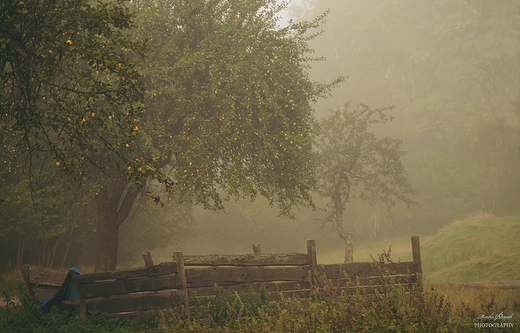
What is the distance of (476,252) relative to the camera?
95.6 ft

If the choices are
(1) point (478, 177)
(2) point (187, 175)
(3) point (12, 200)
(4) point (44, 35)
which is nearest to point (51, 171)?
(3) point (12, 200)

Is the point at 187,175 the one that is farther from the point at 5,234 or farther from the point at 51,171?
the point at 5,234

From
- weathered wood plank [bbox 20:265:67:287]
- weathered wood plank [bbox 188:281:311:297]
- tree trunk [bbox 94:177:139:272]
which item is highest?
tree trunk [bbox 94:177:139:272]

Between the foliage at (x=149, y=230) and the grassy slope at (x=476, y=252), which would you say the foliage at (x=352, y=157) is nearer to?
the grassy slope at (x=476, y=252)

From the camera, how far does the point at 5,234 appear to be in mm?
24609

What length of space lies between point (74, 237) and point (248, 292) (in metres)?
19.0

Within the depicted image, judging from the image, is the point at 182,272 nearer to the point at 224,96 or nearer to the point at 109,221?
the point at 224,96

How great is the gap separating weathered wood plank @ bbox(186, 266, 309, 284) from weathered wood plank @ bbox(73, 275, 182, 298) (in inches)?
24.8

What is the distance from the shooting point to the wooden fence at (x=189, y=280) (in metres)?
12.7

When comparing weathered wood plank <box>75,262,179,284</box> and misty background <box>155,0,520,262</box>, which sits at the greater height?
misty background <box>155,0,520,262</box>

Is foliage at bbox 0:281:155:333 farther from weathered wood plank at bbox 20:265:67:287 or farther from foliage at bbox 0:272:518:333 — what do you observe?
weathered wood plank at bbox 20:265:67:287

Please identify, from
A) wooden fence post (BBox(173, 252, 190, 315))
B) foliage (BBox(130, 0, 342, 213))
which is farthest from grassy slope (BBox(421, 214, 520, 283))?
wooden fence post (BBox(173, 252, 190, 315))

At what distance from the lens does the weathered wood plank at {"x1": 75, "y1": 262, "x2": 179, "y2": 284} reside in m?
12.7

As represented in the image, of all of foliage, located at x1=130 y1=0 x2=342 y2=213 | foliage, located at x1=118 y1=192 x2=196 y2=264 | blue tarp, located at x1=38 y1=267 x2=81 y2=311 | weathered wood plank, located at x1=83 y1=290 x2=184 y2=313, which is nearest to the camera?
weathered wood plank, located at x1=83 y1=290 x2=184 y2=313
